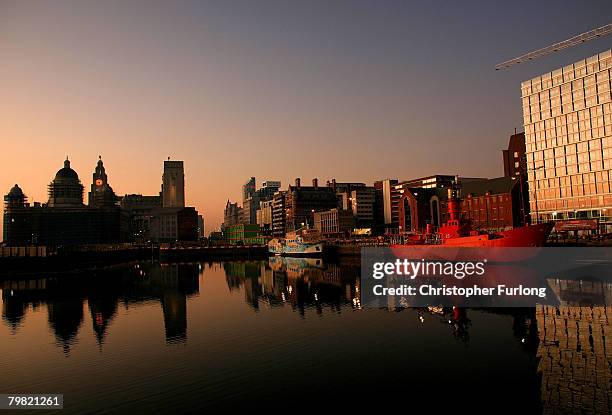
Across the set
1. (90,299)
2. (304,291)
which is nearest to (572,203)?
(304,291)

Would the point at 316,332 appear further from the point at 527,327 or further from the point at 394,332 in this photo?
the point at 527,327

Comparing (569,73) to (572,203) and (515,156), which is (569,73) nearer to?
(572,203)

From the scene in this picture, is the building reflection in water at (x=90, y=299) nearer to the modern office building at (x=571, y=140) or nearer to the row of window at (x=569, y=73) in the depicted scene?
the modern office building at (x=571, y=140)

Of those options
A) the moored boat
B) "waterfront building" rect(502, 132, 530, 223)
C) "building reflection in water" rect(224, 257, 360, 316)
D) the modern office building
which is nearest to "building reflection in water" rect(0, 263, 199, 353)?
"building reflection in water" rect(224, 257, 360, 316)

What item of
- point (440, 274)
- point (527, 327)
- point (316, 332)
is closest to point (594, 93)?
point (440, 274)

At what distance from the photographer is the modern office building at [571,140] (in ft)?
392

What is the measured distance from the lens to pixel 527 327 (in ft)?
124

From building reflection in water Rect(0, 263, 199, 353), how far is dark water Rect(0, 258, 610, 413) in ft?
1.40

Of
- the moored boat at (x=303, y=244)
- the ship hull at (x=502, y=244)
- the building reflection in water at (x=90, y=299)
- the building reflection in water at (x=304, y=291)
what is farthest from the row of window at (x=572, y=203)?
the building reflection in water at (x=90, y=299)

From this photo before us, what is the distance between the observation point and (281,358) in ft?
106

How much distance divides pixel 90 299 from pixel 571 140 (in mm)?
129057

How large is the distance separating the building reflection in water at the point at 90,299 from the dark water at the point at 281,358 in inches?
16.8

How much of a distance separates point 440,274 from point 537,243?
1935cm

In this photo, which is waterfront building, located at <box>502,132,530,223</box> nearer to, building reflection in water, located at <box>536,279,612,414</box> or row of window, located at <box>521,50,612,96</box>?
row of window, located at <box>521,50,612,96</box>
